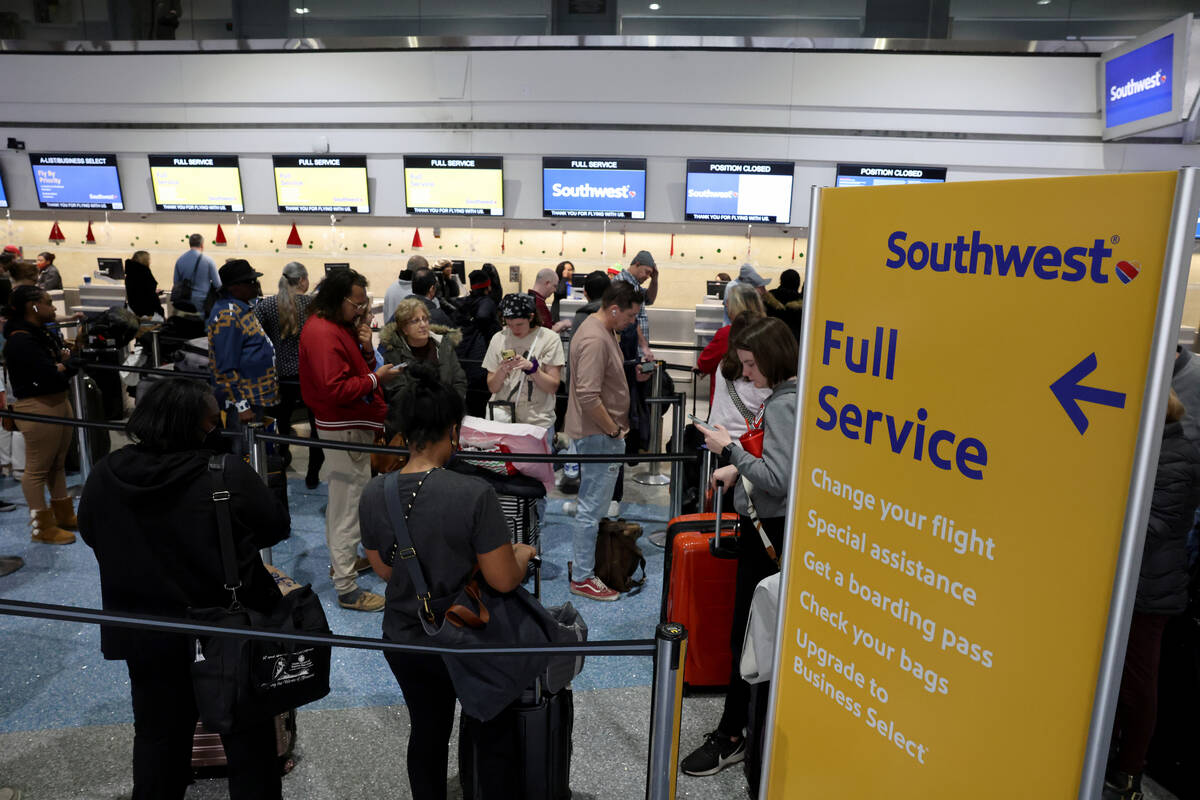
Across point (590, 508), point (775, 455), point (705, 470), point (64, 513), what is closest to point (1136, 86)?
point (705, 470)

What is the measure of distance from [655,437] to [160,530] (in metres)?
4.46

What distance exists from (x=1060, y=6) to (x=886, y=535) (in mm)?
10413

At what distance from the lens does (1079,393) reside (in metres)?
1.28

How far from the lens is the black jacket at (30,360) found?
4.70 meters

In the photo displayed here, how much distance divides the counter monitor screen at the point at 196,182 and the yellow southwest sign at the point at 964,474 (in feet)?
34.6

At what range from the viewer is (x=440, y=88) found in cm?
985

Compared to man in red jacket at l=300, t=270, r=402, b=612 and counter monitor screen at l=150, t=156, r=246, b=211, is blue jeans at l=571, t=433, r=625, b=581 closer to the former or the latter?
man in red jacket at l=300, t=270, r=402, b=612

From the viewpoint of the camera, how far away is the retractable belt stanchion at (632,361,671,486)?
20.0 ft

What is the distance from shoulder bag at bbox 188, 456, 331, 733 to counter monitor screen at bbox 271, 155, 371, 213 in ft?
28.2

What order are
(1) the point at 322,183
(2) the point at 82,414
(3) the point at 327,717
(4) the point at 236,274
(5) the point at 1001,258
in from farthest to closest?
(1) the point at 322,183, (2) the point at 82,414, (4) the point at 236,274, (3) the point at 327,717, (5) the point at 1001,258

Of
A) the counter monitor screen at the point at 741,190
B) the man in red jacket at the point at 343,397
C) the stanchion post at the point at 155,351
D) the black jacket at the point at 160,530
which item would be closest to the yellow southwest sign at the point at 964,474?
the black jacket at the point at 160,530

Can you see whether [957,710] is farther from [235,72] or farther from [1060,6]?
[235,72]

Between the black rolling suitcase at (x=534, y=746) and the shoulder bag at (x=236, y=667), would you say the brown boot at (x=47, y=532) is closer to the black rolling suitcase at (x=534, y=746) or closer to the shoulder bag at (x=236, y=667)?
the shoulder bag at (x=236, y=667)

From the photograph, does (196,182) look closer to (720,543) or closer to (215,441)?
(215,441)
